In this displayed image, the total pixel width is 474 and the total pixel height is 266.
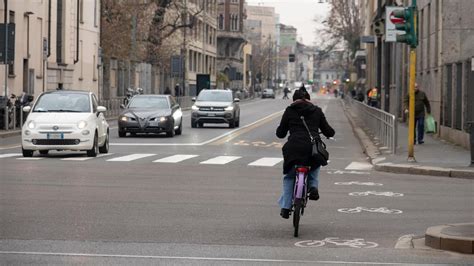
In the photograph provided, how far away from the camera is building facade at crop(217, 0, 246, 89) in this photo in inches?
5925

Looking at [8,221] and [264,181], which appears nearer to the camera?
[8,221]

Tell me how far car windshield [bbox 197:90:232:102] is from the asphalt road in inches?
841

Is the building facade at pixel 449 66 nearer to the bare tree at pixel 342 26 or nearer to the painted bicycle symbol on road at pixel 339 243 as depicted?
the painted bicycle symbol on road at pixel 339 243

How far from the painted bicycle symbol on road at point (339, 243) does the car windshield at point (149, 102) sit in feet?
91.0

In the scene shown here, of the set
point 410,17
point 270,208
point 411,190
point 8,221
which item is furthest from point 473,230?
point 410,17

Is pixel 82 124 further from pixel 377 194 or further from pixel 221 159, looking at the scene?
pixel 377 194

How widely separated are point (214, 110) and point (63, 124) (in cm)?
2163

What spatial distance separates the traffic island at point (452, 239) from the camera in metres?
11.5

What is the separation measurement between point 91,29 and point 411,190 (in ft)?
169

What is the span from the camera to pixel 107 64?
2896 inches

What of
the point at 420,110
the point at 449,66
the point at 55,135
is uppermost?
the point at 449,66

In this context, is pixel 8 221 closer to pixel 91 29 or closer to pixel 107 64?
pixel 91 29

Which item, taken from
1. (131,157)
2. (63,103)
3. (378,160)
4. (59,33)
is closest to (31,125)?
(63,103)

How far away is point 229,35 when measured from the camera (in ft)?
493
